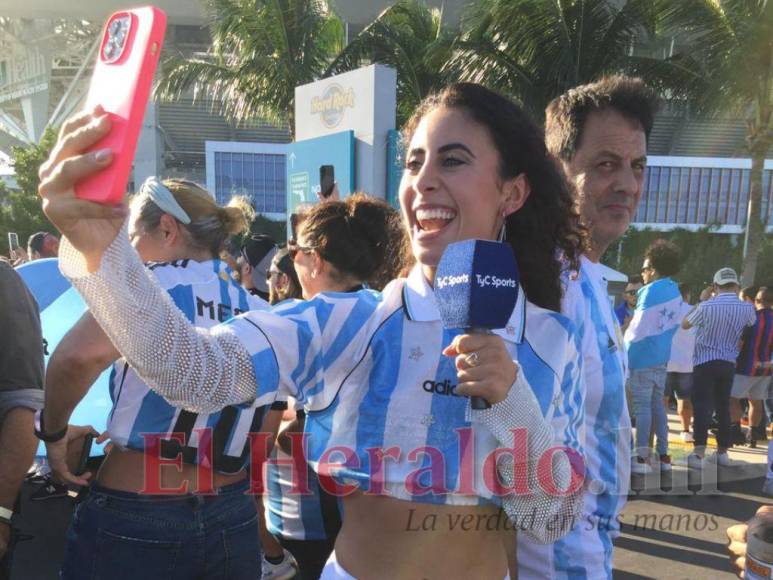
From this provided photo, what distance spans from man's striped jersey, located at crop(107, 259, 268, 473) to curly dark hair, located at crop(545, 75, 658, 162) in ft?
4.09

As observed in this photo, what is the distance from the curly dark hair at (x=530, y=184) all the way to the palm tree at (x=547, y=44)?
36.3 ft

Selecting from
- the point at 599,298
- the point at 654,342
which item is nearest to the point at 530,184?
the point at 599,298

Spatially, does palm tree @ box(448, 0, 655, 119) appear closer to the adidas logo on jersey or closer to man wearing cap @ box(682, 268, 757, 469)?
man wearing cap @ box(682, 268, 757, 469)

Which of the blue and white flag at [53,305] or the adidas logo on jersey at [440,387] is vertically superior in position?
the adidas logo on jersey at [440,387]

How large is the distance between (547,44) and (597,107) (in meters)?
11.3

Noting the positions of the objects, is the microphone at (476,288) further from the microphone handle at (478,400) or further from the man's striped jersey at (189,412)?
the man's striped jersey at (189,412)

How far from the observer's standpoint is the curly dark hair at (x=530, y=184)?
59.3 inches

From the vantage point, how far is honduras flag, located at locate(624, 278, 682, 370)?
5875 mm

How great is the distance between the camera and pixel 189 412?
80.3 inches

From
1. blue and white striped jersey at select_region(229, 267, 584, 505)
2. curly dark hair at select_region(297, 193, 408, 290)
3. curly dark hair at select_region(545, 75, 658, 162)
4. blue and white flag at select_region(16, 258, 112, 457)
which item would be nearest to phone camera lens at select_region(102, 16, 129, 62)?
blue and white striped jersey at select_region(229, 267, 584, 505)

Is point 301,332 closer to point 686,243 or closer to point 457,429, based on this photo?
point 457,429

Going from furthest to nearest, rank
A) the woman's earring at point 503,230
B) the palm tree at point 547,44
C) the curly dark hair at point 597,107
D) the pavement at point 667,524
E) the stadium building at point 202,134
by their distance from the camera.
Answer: the stadium building at point 202,134 → the palm tree at point 547,44 → the pavement at point 667,524 → the curly dark hair at point 597,107 → the woman's earring at point 503,230

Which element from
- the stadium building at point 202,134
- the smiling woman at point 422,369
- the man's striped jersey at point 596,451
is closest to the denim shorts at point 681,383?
the man's striped jersey at point 596,451

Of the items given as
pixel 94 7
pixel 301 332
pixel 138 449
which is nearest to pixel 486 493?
pixel 301 332
